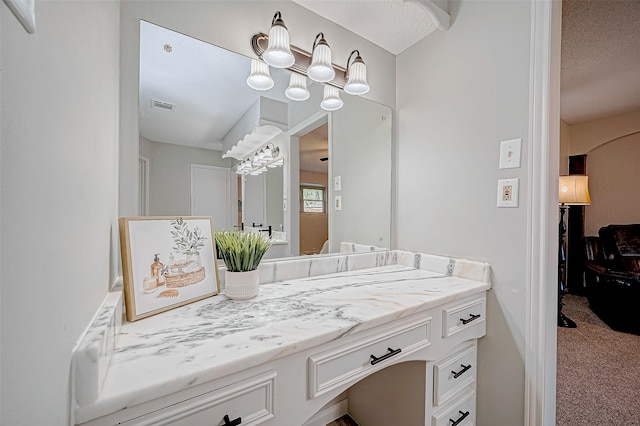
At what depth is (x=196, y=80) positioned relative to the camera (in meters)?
1.18

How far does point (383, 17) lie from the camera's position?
1.47 metres

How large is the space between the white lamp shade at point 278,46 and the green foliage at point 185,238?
2.64ft

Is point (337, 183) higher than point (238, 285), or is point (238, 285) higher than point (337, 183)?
point (337, 183)

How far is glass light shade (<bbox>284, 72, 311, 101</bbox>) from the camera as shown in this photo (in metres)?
1.41

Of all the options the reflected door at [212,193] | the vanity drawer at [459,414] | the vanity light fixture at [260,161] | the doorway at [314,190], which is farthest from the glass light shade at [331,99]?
the vanity drawer at [459,414]

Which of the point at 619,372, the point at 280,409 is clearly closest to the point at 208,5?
the point at 280,409

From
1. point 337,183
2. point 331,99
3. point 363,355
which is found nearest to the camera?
point 363,355

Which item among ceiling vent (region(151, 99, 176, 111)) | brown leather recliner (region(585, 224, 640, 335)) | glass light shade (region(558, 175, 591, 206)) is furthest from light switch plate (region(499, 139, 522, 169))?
brown leather recliner (region(585, 224, 640, 335))

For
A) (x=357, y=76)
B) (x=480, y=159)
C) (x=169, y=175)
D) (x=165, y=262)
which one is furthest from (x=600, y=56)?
(x=165, y=262)

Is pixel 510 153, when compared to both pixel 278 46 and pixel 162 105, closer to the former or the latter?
pixel 278 46

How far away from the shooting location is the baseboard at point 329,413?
1582mm

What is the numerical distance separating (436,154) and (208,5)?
1.30 metres

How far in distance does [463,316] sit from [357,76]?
1305mm

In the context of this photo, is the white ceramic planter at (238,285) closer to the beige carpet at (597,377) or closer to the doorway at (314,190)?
the doorway at (314,190)
